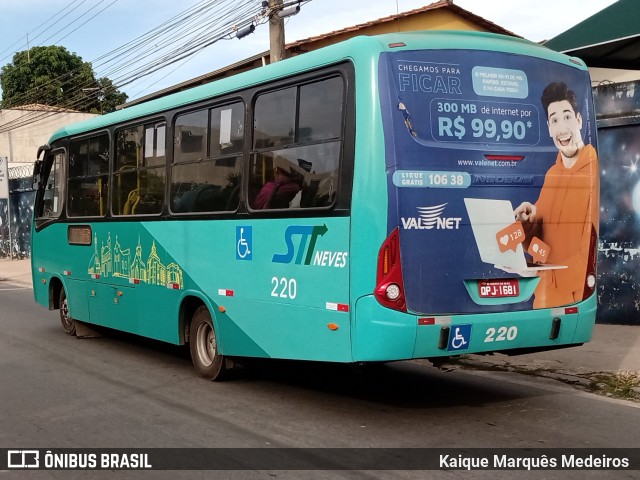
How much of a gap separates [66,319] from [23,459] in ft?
21.9

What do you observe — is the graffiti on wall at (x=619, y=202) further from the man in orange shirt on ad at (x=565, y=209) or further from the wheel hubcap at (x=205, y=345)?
the wheel hubcap at (x=205, y=345)

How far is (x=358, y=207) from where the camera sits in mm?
6117

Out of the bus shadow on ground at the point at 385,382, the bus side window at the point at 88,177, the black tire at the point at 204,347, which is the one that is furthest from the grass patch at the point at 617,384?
the bus side window at the point at 88,177

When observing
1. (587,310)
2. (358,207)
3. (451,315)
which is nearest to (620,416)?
(587,310)

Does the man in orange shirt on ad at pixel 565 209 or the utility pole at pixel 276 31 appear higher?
the utility pole at pixel 276 31

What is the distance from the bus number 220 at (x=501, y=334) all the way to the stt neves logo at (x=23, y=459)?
3506 millimetres

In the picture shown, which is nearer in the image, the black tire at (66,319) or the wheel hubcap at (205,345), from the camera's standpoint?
the wheel hubcap at (205,345)

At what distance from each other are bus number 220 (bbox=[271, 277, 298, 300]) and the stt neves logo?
2.34 metres

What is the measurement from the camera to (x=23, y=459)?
5.73 m

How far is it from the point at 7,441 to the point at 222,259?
105 inches

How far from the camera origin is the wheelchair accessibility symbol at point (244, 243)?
7.45 meters

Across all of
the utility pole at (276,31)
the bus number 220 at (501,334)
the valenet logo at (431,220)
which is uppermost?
the utility pole at (276,31)

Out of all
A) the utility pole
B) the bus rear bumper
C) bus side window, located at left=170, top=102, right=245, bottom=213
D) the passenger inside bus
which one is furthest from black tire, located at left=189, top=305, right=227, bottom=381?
the utility pole

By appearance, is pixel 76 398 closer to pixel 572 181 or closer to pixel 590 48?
pixel 572 181
